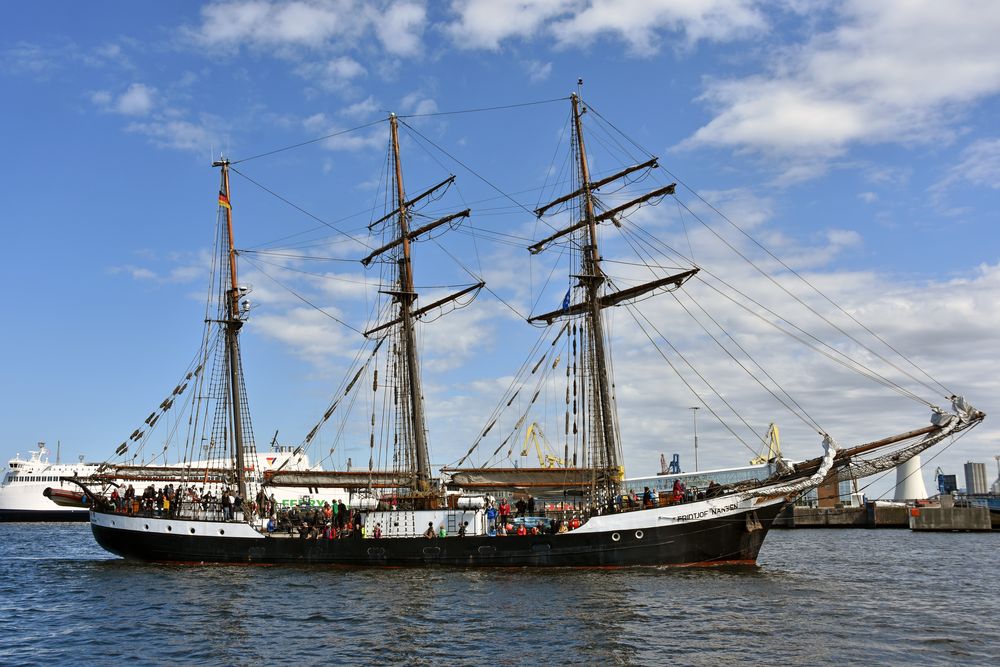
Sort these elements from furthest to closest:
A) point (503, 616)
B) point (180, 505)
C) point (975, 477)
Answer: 1. point (975, 477)
2. point (180, 505)
3. point (503, 616)

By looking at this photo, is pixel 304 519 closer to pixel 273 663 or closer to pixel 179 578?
pixel 179 578

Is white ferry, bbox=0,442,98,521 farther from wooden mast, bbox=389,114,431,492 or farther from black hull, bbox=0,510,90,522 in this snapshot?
wooden mast, bbox=389,114,431,492

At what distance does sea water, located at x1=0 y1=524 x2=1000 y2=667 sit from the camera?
22688 millimetres

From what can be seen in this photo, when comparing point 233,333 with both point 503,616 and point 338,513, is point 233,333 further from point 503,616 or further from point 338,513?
point 503,616

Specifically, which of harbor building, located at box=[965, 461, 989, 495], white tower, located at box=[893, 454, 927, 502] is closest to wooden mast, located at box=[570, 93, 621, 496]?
white tower, located at box=[893, 454, 927, 502]

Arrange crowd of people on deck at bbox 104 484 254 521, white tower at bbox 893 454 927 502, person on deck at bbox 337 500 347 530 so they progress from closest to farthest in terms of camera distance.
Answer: person on deck at bbox 337 500 347 530, crowd of people on deck at bbox 104 484 254 521, white tower at bbox 893 454 927 502

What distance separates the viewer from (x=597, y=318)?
47.9 meters

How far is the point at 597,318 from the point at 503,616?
76.1 feet

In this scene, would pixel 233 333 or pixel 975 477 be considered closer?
pixel 233 333

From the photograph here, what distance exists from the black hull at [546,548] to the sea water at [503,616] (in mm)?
829

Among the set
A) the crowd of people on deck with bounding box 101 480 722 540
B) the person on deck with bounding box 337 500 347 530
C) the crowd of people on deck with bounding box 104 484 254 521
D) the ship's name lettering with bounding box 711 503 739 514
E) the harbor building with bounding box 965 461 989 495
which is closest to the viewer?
the ship's name lettering with bounding box 711 503 739 514

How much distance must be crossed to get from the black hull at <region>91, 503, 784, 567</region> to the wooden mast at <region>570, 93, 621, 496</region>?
14.7 feet

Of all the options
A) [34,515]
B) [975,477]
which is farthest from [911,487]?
[34,515]

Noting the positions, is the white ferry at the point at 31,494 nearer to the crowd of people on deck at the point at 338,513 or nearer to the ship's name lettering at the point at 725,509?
the crowd of people on deck at the point at 338,513
